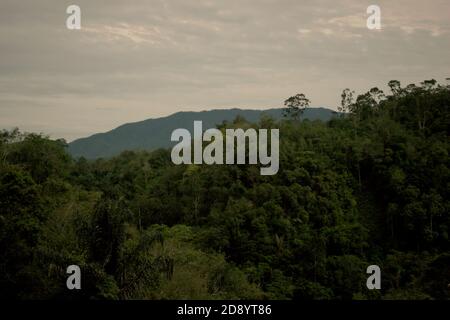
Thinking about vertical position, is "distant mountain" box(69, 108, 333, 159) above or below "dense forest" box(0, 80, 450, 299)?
above

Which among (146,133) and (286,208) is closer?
(286,208)

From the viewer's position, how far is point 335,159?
28.5 m

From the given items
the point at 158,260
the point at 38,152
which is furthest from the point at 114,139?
the point at 158,260

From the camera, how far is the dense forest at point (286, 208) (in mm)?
13719

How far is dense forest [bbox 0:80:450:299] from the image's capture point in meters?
13.7

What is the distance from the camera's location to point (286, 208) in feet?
80.2

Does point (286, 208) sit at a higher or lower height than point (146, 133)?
lower

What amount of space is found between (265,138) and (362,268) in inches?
359

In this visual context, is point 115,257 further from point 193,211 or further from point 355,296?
point 193,211

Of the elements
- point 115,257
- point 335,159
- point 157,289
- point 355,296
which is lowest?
point 355,296

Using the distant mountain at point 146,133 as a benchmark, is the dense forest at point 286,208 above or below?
below

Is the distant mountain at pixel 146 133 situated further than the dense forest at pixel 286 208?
Yes

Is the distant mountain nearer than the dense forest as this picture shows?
No
